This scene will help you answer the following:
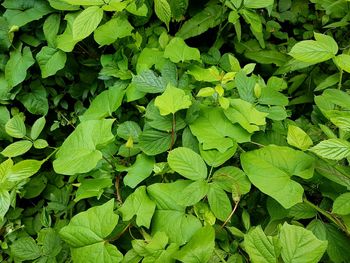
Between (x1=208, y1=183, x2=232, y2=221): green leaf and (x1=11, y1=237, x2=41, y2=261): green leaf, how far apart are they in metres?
0.59

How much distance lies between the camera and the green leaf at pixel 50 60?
134 centimetres

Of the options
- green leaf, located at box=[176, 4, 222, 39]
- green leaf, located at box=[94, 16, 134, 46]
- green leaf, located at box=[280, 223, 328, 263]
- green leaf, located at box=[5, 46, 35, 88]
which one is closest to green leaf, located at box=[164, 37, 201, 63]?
green leaf, located at box=[94, 16, 134, 46]

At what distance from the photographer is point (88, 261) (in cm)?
89

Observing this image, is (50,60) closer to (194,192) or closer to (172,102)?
(172,102)

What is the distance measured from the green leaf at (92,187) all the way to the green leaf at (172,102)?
9.4 inches

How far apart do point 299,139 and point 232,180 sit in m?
0.21

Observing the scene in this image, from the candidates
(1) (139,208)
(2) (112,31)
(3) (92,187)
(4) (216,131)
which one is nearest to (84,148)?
(3) (92,187)

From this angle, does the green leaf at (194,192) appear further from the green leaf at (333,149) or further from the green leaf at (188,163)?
the green leaf at (333,149)

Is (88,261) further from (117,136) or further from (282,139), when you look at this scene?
(282,139)

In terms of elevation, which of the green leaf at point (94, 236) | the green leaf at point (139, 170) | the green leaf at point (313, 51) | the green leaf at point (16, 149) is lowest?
the green leaf at point (94, 236)

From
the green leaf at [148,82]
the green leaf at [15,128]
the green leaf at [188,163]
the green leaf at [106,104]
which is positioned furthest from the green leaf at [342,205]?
the green leaf at [15,128]

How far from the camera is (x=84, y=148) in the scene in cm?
101

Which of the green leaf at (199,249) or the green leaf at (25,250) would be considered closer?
the green leaf at (199,249)

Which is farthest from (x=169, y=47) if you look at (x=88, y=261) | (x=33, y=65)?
(x=88, y=261)
